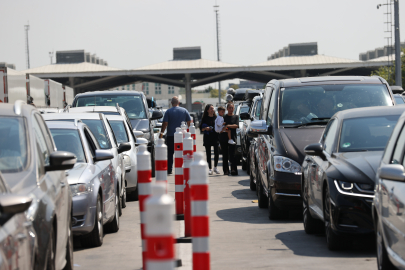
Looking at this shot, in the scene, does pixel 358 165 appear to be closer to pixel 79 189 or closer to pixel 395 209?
pixel 395 209

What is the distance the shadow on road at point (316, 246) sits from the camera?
7.59 metres

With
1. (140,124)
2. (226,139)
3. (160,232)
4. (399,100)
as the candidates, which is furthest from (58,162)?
(399,100)

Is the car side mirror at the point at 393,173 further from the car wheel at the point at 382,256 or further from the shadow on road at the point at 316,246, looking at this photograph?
the shadow on road at the point at 316,246

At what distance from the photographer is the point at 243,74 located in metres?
84.4

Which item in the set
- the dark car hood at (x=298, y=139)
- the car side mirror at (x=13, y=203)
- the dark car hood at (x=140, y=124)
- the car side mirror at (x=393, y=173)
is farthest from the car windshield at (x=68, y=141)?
the dark car hood at (x=140, y=124)

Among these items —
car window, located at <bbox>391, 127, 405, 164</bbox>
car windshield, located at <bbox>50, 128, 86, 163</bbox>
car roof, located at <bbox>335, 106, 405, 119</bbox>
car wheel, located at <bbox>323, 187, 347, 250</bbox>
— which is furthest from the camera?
car windshield, located at <bbox>50, 128, 86, 163</bbox>

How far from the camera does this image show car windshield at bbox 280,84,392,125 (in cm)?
1108

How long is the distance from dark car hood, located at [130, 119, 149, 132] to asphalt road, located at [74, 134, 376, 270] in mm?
7111

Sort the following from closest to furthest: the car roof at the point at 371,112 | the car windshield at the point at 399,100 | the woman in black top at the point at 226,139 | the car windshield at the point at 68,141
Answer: the car roof at the point at 371,112
the car windshield at the point at 68,141
the woman in black top at the point at 226,139
the car windshield at the point at 399,100

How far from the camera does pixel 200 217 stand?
483cm

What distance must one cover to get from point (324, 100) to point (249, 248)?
3.95 metres

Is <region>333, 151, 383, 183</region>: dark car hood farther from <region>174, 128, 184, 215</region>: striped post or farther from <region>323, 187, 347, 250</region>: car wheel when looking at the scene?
<region>174, 128, 184, 215</region>: striped post

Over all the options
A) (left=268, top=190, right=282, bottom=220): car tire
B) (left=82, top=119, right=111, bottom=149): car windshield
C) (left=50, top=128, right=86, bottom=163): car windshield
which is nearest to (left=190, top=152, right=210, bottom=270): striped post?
(left=50, top=128, right=86, bottom=163): car windshield

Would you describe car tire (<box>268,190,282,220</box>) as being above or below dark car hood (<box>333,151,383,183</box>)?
below
